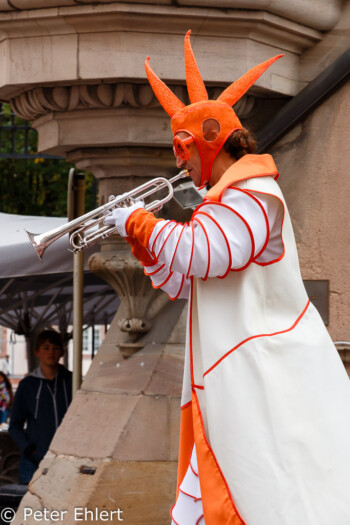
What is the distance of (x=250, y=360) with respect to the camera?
3367 millimetres

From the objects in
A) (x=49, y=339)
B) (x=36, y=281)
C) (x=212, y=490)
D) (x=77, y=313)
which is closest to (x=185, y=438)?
(x=212, y=490)

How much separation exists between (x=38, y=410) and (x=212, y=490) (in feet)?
12.7

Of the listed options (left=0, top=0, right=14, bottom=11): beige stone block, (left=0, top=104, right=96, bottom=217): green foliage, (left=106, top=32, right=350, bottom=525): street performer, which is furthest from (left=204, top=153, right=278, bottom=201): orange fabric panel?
(left=0, top=104, right=96, bottom=217): green foliage

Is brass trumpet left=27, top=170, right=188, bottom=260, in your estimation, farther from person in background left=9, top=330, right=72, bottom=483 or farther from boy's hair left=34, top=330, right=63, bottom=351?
boy's hair left=34, top=330, right=63, bottom=351

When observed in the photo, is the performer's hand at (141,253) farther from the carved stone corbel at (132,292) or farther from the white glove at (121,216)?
the carved stone corbel at (132,292)

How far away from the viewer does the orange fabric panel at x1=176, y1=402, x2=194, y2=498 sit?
363cm

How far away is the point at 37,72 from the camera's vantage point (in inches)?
196

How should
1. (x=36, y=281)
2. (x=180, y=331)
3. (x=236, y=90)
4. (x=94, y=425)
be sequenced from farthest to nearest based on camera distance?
(x=36, y=281)
(x=180, y=331)
(x=94, y=425)
(x=236, y=90)

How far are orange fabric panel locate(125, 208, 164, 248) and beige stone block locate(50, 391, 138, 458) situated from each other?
73.4 inches

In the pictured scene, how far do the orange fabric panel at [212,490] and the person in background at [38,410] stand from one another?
372 centimetres

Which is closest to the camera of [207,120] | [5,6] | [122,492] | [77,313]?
[207,120]

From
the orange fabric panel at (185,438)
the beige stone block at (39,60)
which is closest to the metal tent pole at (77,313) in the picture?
the beige stone block at (39,60)

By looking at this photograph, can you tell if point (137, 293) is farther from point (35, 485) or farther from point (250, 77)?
point (250, 77)

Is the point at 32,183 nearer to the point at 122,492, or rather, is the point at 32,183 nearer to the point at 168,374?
the point at 168,374
